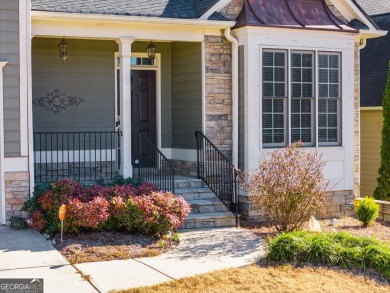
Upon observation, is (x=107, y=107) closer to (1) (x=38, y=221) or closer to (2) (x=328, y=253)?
(1) (x=38, y=221)

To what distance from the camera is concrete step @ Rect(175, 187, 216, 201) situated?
38.0 feet

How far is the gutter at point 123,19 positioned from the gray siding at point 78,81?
157cm

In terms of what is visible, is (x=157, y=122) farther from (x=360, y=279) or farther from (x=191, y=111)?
(x=360, y=279)

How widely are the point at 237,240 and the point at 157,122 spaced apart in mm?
4209

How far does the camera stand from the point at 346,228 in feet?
37.8

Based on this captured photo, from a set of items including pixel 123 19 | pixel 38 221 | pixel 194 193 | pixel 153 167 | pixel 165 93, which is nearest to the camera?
pixel 38 221

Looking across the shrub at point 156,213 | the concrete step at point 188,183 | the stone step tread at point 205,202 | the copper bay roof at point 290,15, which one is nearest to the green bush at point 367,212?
the stone step tread at point 205,202

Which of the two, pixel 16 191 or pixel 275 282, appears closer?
pixel 275 282

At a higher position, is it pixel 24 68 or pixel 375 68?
pixel 375 68

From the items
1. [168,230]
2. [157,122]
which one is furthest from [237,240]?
[157,122]

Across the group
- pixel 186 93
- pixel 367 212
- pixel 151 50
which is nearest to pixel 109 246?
pixel 186 93

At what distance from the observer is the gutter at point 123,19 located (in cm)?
1076

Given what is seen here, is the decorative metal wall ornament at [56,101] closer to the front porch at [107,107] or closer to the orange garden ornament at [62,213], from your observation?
the front porch at [107,107]

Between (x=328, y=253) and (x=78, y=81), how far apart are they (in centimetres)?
649
